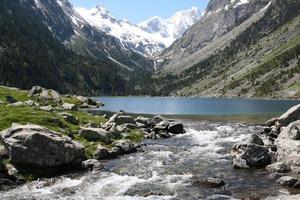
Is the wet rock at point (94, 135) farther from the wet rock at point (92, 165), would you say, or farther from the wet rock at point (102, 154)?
the wet rock at point (92, 165)

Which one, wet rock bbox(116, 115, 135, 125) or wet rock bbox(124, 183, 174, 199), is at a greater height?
wet rock bbox(116, 115, 135, 125)

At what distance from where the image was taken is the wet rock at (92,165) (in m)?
50.7

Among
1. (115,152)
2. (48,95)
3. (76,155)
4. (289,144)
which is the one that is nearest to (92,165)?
(76,155)

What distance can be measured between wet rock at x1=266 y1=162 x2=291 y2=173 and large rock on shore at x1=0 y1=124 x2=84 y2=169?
75.3 ft

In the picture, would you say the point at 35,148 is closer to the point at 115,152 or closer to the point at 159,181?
the point at 115,152

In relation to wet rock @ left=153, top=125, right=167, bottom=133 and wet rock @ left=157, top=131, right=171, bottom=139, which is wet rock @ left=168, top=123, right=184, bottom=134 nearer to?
wet rock @ left=153, top=125, right=167, bottom=133

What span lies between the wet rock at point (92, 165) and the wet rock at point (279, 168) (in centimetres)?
1952

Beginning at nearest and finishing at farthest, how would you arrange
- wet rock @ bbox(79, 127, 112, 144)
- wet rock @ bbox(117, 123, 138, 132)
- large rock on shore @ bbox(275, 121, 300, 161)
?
large rock on shore @ bbox(275, 121, 300, 161), wet rock @ bbox(79, 127, 112, 144), wet rock @ bbox(117, 123, 138, 132)

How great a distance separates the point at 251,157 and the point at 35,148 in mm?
25076

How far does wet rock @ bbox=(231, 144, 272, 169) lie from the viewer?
167ft

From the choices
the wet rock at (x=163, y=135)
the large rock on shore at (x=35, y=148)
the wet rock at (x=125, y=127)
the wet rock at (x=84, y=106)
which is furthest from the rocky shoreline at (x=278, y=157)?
the wet rock at (x=84, y=106)

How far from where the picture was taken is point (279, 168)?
47531mm

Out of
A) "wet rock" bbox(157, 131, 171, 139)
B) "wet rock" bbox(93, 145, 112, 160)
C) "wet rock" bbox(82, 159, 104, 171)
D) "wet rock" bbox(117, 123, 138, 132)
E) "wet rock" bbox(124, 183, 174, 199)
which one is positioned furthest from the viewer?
"wet rock" bbox(157, 131, 171, 139)

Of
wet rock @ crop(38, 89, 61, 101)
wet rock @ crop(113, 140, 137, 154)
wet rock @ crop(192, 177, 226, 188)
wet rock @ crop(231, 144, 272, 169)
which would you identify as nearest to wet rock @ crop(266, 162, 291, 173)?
wet rock @ crop(231, 144, 272, 169)
